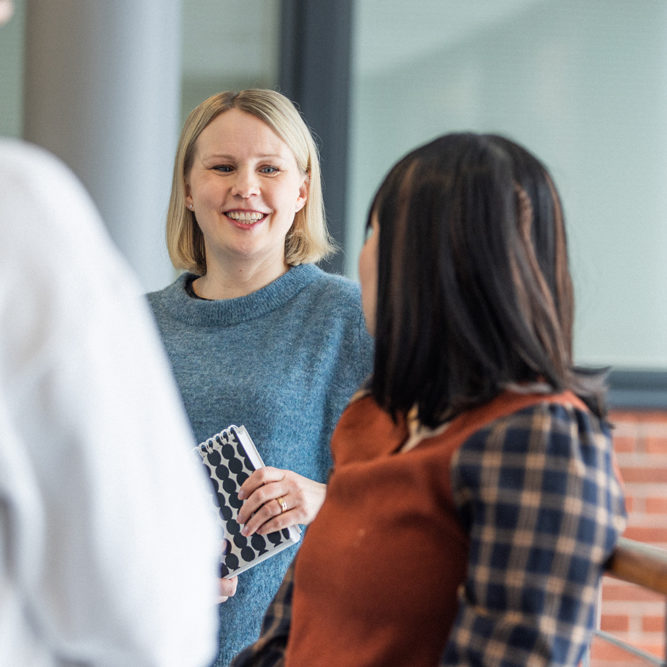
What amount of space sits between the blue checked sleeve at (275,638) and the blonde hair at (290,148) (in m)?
0.82

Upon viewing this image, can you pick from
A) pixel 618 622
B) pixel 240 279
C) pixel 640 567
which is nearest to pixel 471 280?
pixel 640 567

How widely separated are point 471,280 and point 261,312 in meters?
0.84

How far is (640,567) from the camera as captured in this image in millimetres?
933

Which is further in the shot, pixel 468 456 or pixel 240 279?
pixel 240 279

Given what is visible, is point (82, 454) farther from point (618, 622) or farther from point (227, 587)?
point (618, 622)

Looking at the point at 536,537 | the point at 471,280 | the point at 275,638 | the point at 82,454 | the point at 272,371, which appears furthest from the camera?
the point at 272,371

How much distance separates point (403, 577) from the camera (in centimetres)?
105

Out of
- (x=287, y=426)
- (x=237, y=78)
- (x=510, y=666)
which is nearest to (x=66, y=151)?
(x=237, y=78)

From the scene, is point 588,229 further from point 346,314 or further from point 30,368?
point 30,368

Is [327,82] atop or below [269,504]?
→ atop

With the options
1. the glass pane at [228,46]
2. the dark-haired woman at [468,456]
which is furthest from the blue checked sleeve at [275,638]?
the glass pane at [228,46]

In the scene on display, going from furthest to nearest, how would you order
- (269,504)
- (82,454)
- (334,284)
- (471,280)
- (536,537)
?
(334,284)
(269,504)
(471,280)
(536,537)
(82,454)

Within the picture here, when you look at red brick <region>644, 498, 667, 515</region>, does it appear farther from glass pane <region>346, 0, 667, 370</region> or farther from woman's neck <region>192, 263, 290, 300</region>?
woman's neck <region>192, 263, 290, 300</region>

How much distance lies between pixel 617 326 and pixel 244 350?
5.77 feet
